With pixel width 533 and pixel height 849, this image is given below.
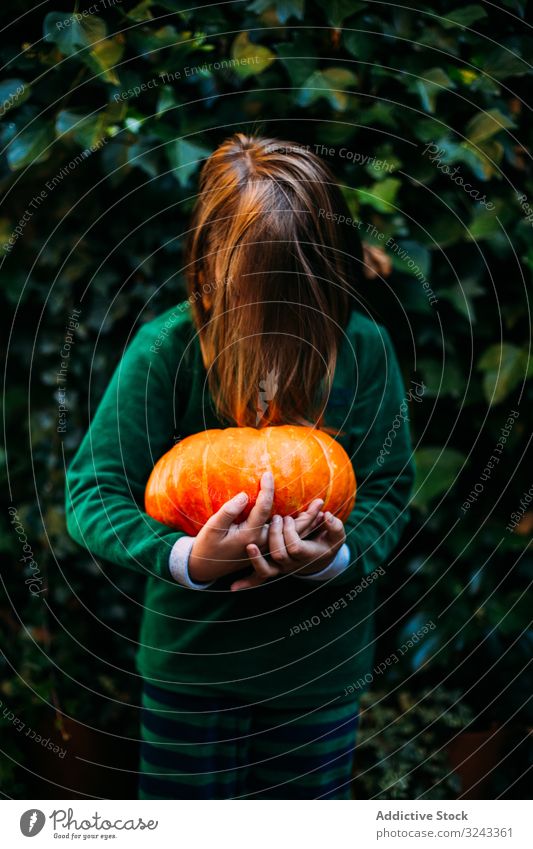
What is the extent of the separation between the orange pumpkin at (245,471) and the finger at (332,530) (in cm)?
1

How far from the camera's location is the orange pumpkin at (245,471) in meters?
0.67

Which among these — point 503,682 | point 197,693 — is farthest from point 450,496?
point 197,693

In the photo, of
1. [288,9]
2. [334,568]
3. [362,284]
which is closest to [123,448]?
[334,568]

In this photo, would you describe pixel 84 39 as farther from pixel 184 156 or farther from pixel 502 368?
pixel 502 368

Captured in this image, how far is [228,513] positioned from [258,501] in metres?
0.03

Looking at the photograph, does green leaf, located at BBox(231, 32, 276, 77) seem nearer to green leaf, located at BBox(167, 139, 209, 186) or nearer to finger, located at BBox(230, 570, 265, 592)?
green leaf, located at BBox(167, 139, 209, 186)

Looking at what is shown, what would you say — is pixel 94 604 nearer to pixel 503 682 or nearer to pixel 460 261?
pixel 503 682

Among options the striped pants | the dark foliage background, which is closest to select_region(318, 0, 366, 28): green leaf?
the dark foliage background

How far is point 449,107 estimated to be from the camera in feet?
3.48

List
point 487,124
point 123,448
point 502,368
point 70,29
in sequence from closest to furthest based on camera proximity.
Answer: point 123,448
point 70,29
point 487,124
point 502,368

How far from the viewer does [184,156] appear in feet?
3.15

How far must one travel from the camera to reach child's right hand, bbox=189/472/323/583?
2.17 ft

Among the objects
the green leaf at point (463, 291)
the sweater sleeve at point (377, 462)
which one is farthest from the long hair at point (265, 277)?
the green leaf at point (463, 291)
